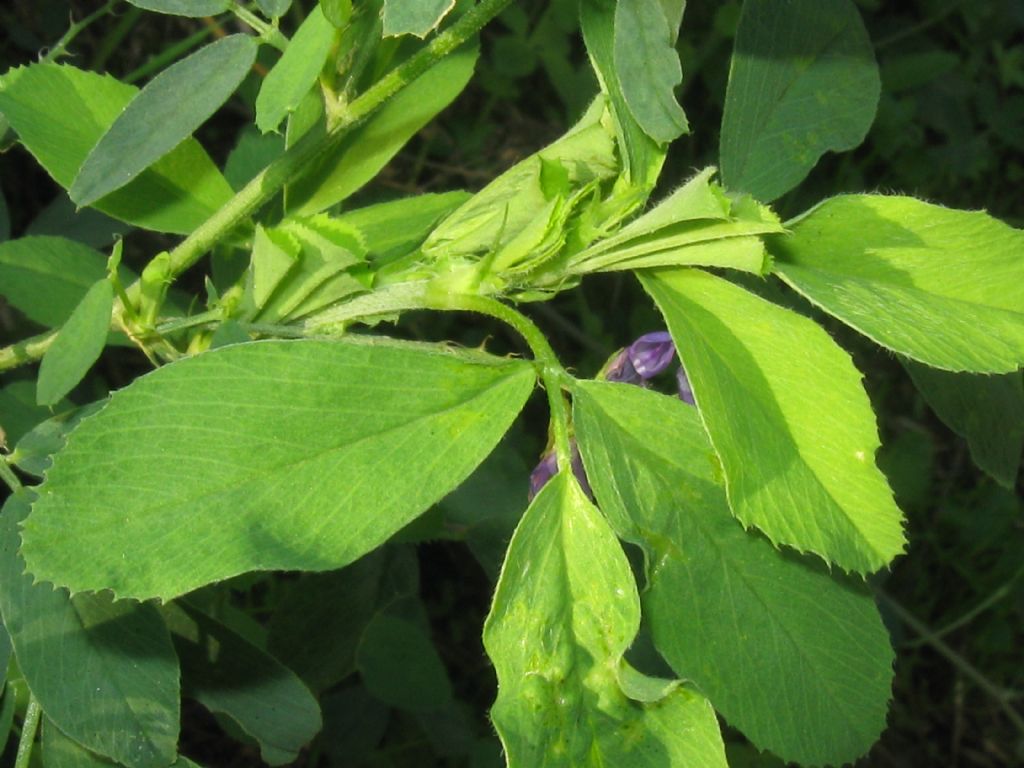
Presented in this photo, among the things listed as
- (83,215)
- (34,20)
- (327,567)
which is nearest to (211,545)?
(327,567)

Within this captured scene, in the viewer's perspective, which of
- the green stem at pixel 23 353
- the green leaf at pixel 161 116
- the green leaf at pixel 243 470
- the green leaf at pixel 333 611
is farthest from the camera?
the green leaf at pixel 333 611

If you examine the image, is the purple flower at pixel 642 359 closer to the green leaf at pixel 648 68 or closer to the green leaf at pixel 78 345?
the green leaf at pixel 648 68

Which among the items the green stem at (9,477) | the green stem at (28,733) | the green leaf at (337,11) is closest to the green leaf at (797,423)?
the green leaf at (337,11)

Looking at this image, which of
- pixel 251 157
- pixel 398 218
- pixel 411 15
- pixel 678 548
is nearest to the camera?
pixel 411 15

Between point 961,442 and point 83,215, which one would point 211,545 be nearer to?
point 83,215

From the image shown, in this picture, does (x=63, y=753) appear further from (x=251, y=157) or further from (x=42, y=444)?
(x=251, y=157)

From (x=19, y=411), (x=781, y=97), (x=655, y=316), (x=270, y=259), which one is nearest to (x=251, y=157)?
(x=19, y=411)
